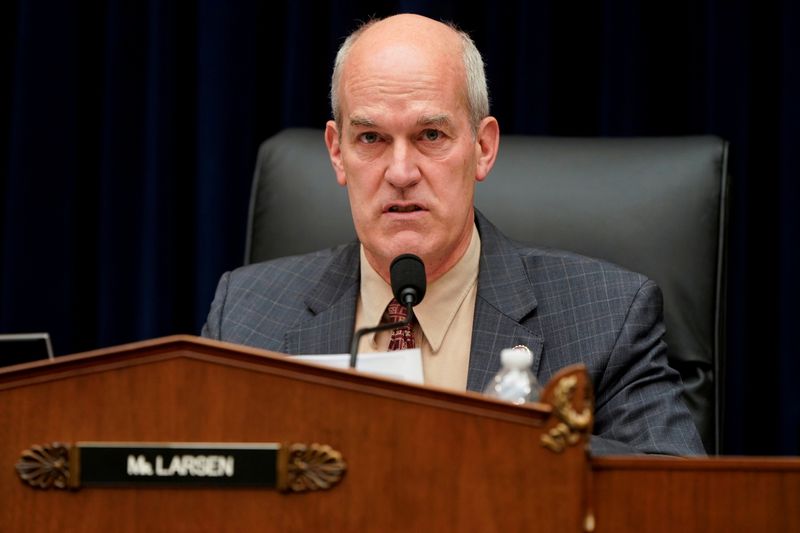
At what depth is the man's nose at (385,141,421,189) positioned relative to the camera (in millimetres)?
1634

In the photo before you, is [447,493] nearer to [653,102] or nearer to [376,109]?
[376,109]

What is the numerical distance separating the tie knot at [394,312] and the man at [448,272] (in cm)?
1

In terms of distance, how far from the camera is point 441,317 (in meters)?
1.72

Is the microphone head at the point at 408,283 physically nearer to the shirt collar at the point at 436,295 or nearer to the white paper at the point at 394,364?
the white paper at the point at 394,364

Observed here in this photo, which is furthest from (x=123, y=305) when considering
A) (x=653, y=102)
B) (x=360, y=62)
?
(x=653, y=102)

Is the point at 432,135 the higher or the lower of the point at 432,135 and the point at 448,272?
the higher

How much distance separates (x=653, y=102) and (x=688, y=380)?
0.87m

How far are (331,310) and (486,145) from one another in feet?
1.27

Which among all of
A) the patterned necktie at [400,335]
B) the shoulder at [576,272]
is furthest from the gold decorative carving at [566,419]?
the shoulder at [576,272]

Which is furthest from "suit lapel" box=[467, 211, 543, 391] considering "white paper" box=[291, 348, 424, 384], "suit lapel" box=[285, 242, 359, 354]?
"white paper" box=[291, 348, 424, 384]

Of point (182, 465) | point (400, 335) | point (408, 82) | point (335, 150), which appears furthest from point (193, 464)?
point (335, 150)

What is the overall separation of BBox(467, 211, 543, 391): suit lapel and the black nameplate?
2.56 ft

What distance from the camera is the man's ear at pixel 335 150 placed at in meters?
1.80

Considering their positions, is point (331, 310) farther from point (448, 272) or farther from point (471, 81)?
point (471, 81)
